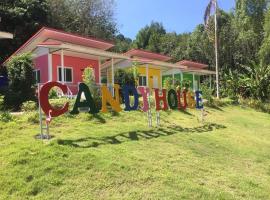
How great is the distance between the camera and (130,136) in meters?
13.4

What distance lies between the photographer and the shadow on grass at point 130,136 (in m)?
11.5

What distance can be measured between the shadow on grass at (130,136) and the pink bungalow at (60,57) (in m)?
9.70

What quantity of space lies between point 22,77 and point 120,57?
7.99m

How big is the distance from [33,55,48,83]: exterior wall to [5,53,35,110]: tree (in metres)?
4.40

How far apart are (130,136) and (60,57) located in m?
13.8

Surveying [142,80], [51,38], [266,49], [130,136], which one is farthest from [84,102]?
[266,49]

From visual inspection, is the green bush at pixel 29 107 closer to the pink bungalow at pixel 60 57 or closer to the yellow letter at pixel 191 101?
the yellow letter at pixel 191 101

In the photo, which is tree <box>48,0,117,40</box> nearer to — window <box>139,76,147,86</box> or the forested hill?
the forested hill

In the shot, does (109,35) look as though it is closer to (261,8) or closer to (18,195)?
(261,8)

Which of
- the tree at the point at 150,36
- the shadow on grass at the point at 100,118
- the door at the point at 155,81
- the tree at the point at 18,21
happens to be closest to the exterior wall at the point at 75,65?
the door at the point at 155,81

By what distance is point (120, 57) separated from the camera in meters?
27.0

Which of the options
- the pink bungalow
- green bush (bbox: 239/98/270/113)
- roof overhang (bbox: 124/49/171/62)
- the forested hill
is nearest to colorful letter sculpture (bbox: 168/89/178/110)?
the pink bungalow

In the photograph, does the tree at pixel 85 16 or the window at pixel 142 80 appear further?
the tree at pixel 85 16

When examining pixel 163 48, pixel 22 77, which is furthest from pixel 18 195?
pixel 163 48
